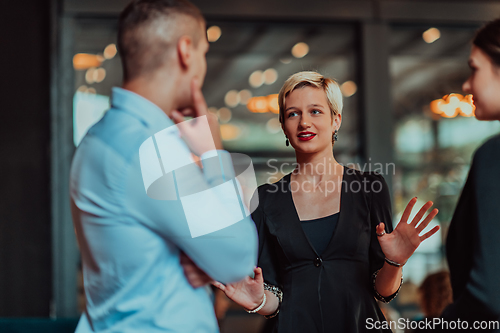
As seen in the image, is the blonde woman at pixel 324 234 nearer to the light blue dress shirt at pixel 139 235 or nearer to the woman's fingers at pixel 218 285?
the woman's fingers at pixel 218 285

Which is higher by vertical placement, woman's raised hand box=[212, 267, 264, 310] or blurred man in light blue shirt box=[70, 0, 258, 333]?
blurred man in light blue shirt box=[70, 0, 258, 333]

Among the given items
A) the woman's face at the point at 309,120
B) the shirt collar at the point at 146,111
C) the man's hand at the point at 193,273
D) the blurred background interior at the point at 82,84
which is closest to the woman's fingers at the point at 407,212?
the woman's face at the point at 309,120

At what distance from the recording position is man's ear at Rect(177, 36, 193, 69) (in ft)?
2.70

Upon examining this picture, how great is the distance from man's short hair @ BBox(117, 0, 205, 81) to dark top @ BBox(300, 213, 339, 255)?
18.3 inches

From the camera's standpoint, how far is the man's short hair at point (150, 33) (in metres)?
0.81

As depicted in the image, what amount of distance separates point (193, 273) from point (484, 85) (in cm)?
73

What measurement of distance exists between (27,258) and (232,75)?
197 centimetres

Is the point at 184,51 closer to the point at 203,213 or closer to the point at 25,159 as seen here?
the point at 203,213
